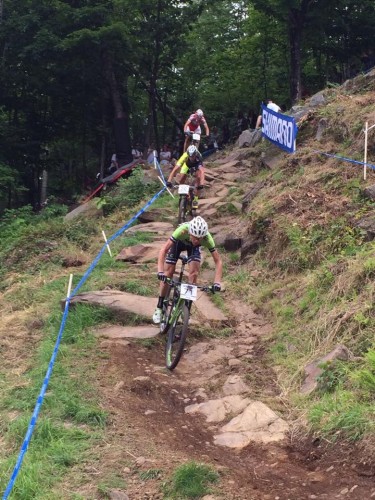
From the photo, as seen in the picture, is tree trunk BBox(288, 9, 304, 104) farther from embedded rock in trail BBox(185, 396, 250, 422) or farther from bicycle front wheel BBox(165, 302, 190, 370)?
embedded rock in trail BBox(185, 396, 250, 422)

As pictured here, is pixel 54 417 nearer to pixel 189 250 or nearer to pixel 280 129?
pixel 189 250

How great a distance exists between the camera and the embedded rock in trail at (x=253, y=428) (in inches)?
208

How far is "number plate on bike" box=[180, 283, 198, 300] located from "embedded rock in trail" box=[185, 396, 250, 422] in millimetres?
1142

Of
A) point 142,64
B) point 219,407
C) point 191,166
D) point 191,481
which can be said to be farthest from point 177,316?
point 142,64

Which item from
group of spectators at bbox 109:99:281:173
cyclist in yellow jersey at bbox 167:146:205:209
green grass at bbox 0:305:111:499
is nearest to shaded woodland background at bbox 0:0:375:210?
group of spectators at bbox 109:99:281:173

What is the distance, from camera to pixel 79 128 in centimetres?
2684

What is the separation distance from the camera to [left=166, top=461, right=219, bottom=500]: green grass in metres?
4.27

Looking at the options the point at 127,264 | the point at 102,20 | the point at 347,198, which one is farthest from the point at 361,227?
the point at 102,20

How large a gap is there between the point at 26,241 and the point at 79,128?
573 inches

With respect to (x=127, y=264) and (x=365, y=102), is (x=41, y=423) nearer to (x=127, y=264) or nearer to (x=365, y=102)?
(x=127, y=264)

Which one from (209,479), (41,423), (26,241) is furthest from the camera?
(26,241)

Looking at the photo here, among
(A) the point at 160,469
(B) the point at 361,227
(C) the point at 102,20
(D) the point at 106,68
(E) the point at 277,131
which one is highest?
(C) the point at 102,20

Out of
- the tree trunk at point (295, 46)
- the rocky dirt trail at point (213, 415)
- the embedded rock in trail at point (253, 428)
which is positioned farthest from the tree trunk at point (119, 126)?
the embedded rock in trail at point (253, 428)

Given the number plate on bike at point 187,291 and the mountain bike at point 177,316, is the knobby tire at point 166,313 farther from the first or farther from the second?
the number plate on bike at point 187,291
